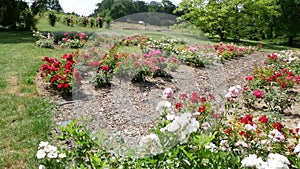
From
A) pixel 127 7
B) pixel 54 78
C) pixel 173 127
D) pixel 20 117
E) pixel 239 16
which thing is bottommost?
pixel 20 117

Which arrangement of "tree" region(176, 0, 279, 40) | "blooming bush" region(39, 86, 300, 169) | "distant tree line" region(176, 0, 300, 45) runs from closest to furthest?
"blooming bush" region(39, 86, 300, 169)
"tree" region(176, 0, 279, 40)
"distant tree line" region(176, 0, 300, 45)

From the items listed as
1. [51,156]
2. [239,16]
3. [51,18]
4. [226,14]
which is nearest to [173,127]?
[51,156]

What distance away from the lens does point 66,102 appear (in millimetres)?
4215

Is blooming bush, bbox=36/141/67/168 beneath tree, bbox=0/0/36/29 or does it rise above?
beneath

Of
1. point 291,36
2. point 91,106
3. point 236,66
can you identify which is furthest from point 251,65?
point 291,36

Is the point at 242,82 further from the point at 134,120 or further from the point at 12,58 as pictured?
the point at 12,58

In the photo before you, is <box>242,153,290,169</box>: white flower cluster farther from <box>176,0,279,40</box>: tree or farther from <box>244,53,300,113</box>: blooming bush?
<box>176,0,279,40</box>: tree

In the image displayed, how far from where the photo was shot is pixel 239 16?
15.8m

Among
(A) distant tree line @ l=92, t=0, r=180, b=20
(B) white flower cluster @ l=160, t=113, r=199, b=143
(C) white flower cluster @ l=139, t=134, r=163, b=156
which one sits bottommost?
(C) white flower cluster @ l=139, t=134, r=163, b=156

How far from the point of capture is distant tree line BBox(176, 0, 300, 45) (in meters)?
14.4

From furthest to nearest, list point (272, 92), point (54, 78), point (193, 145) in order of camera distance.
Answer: point (54, 78)
point (272, 92)
point (193, 145)

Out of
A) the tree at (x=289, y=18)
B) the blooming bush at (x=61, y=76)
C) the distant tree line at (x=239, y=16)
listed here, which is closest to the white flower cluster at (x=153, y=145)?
the blooming bush at (x=61, y=76)

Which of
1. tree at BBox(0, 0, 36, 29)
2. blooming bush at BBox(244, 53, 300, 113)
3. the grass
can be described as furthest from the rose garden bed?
tree at BBox(0, 0, 36, 29)

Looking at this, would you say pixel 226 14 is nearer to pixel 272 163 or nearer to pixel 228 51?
pixel 228 51
